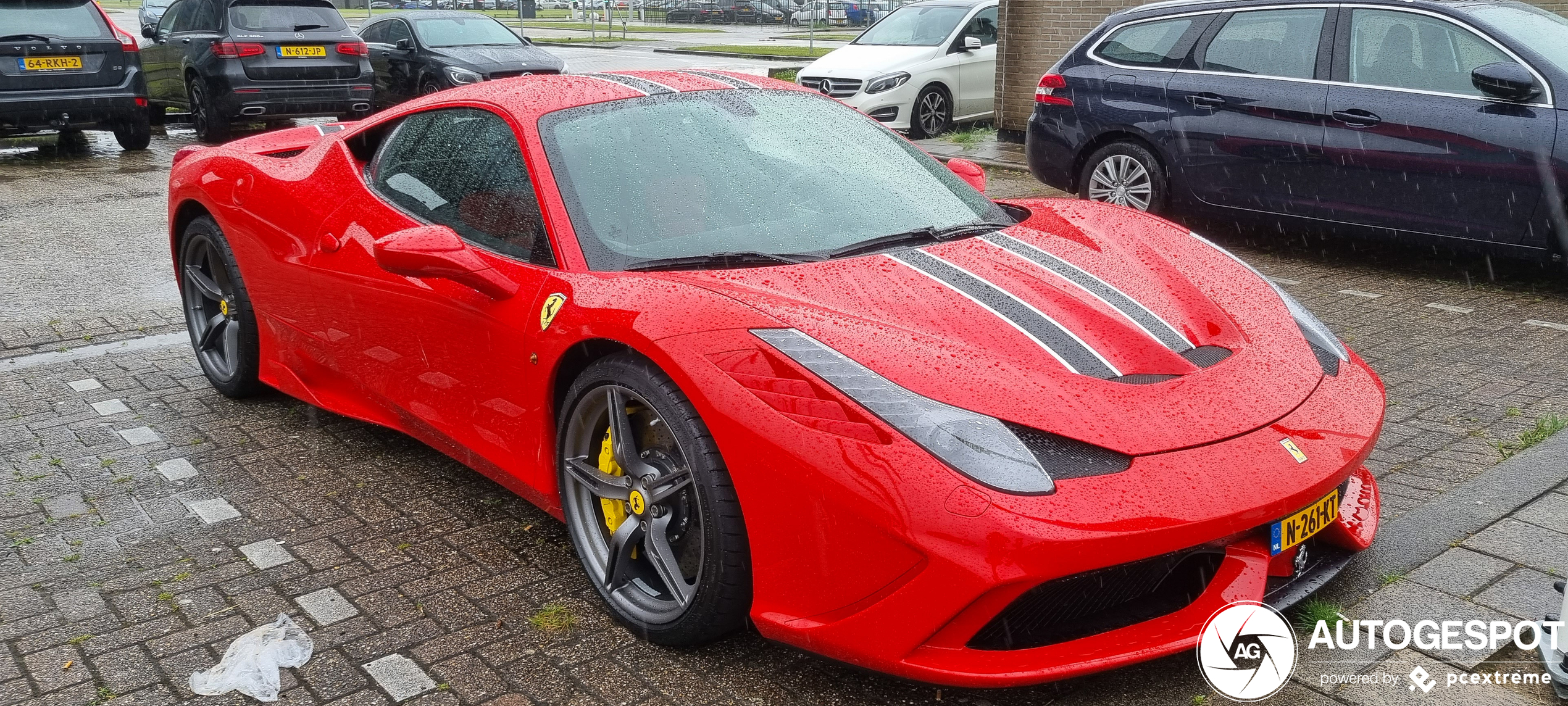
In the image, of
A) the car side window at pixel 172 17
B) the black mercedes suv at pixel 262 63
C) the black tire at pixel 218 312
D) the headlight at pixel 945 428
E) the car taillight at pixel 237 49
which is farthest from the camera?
the car side window at pixel 172 17

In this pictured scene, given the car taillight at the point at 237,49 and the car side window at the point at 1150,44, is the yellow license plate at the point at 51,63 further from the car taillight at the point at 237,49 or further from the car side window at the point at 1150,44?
the car side window at the point at 1150,44

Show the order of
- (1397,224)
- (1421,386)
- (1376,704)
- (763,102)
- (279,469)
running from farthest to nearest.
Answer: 1. (1397,224)
2. (1421,386)
3. (279,469)
4. (763,102)
5. (1376,704)

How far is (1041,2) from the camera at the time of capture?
1221cm

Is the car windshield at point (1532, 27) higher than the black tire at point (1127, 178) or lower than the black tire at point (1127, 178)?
higher

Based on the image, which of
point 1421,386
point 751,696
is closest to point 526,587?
point 751,696

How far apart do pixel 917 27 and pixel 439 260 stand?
1158cm

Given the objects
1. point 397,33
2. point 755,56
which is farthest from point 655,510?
point 755,56

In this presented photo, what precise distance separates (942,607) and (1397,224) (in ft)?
17.5

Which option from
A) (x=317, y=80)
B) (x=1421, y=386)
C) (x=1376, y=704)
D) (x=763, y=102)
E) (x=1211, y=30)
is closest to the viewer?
(x=1376, y=704)

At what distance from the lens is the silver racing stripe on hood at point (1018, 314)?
2.86 m

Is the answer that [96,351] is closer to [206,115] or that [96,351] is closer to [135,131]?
[135,131]

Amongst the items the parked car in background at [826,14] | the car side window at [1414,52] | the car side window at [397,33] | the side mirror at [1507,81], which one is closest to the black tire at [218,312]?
the car side window at [1414,52]

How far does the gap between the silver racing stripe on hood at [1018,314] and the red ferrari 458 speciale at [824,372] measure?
0.01m

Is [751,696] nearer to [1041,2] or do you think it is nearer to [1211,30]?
[1211,30]
